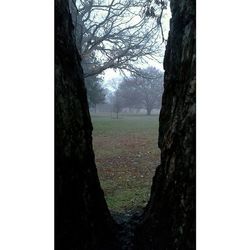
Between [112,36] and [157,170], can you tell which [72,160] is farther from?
[112,36]

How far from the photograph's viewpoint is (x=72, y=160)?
6.68ft

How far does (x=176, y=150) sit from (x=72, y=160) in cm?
60

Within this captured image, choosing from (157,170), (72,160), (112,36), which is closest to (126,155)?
(157,170)

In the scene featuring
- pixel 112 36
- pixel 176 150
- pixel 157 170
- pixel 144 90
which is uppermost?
pixel 112 36

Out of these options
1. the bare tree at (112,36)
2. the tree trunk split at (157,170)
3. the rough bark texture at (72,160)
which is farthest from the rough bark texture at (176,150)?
the rough bark texture at (72,160)

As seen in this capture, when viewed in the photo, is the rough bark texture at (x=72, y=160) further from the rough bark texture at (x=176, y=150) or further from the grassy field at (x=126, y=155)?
the rough bark texture at (x=176, y=150)

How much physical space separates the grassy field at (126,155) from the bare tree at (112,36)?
0.32 meters

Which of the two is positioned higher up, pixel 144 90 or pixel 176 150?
pixel 144 90

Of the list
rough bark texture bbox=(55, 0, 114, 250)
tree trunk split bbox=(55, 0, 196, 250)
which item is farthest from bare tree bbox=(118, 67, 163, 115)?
rough bark texture bbox=(55, 0, 114, 250)

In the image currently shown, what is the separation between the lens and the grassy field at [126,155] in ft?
6.67
